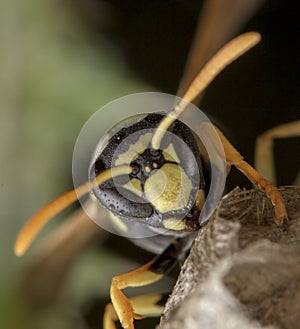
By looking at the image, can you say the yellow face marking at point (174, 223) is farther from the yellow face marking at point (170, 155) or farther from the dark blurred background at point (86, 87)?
the dark blurred background at point (86, 87)

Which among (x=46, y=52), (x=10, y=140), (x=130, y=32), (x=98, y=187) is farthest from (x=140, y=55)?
(x=98, y=187)

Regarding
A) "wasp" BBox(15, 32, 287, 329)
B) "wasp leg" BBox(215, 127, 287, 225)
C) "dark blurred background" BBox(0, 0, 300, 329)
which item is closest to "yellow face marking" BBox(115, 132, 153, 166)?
"wasp" BBox(15, 32, 287, 329)

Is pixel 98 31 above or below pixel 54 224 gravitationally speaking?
above

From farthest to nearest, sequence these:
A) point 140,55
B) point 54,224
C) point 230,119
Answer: point 140,55 < point 230,119 < point 54,224

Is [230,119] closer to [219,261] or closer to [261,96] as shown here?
[261,96]

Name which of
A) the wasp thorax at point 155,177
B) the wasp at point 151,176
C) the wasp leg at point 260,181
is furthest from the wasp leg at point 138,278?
the wasp leg at point 260,181

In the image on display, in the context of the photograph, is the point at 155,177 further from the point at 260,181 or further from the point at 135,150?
the point at 260,181

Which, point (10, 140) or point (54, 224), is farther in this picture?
point (10, 140)

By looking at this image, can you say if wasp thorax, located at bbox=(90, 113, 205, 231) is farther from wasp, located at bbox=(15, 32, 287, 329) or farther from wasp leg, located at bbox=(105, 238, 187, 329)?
wasp leg, located at bbox=(105, 238, 187, 329)
